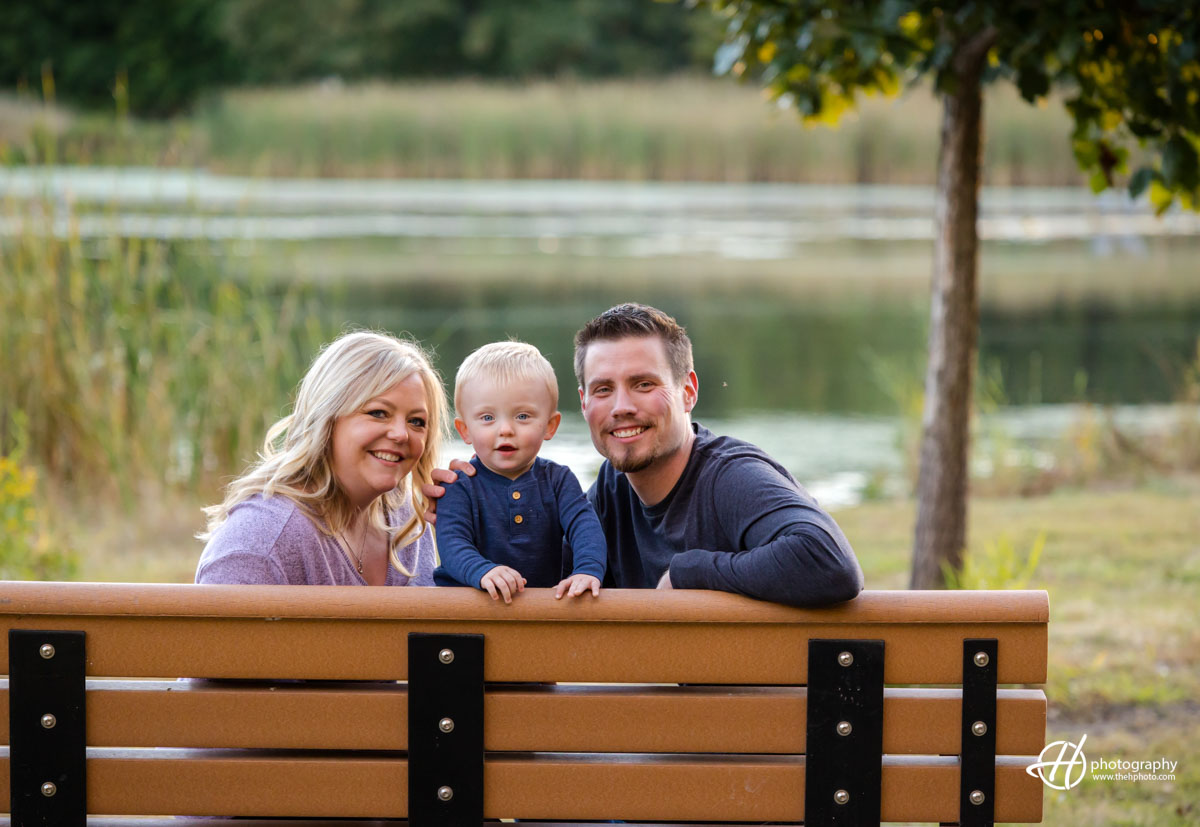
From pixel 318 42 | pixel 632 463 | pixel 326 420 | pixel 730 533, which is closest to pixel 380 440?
pixel 326 420

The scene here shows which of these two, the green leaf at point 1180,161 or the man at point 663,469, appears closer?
the man at point 663,469

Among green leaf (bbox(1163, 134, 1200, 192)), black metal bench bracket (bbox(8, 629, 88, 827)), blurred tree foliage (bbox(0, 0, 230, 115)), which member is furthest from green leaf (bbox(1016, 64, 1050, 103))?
blurred tree foliage (bbox(0, 0, 230, 115))

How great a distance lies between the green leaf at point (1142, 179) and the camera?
4.09 metres

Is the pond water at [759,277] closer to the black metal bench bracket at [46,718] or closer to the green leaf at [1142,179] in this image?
the green leaf at [1142,179]

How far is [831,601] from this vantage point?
217cm

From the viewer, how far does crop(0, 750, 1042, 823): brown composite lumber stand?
2164 millimetres

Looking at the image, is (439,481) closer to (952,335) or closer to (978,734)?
(978,734)

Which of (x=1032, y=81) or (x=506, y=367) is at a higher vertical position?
(x=1032, y=81)

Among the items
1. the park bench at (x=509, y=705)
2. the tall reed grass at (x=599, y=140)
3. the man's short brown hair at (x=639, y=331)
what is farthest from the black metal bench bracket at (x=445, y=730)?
the tall reed grass at (x=599, y=140)

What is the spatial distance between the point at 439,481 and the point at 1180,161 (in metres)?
2.38

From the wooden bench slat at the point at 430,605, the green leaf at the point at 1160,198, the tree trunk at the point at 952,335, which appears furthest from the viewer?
the tree trunk at the point at 952,335

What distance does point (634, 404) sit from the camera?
8.93 feet

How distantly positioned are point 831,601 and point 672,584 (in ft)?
1.33

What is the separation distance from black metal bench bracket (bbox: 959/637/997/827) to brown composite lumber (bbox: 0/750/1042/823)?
18 millimetres
